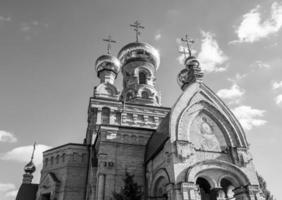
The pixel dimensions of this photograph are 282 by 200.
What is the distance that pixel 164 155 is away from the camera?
36.9ft

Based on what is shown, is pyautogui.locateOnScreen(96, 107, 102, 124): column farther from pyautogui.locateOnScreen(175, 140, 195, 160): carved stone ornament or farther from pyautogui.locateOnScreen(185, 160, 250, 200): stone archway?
pyautogui.locateOnScreen(185, 160, 250, 200): stone archway

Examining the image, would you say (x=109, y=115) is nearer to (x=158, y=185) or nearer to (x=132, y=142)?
(x=132, y=142)

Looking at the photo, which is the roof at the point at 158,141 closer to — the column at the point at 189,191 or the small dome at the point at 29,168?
the column at the point at 189,191

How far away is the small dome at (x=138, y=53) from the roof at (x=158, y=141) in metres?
12.3

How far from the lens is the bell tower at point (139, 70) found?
2277 centimetres

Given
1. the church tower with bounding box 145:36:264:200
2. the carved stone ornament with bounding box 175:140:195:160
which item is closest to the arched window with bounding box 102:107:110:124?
the church tower with bounding box 145:36:264:200

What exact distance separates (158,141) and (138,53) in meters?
13.7

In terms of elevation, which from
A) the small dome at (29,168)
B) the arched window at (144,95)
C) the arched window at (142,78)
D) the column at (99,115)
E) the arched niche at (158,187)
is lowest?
the arched niche at (158,187)

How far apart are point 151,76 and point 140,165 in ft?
39.9

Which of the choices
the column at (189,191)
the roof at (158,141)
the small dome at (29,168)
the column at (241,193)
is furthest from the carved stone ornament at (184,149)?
the small dome at (29,168)

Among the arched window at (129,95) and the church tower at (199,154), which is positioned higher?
the arched window at (129,95)

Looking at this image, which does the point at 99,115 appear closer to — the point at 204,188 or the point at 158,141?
the point at 158,141

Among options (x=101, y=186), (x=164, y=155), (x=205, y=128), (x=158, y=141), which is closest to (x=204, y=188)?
(x=205, y=128)

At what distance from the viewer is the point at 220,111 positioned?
12797mm
